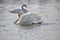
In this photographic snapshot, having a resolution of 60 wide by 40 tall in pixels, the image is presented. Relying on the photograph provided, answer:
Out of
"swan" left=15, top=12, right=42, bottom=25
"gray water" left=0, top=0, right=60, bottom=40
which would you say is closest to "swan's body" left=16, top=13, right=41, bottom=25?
"swan" left=15, top=12, right=42, bottom=25

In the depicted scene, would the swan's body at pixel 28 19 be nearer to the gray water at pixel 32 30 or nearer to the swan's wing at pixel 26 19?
the swan's wing at pixel 26 19

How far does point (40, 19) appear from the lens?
6.45 metres

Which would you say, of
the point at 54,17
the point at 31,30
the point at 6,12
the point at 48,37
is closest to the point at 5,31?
the point at 31,30

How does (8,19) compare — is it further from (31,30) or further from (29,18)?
(31,30)

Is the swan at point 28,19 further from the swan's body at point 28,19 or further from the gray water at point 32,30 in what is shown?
the gray water at point 32,30

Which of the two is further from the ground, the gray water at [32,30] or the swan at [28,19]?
the swan at [28,19]

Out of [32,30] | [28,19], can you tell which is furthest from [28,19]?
[32,30]

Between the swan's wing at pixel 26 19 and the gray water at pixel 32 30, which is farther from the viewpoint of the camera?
the swan's wing at pixel 26 19

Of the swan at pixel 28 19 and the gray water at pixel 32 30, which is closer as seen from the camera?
the gray water at pixel 32 30

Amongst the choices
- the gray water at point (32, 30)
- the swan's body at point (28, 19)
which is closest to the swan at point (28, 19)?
the swan's body at point (28, 19)

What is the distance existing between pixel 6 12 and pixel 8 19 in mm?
1226

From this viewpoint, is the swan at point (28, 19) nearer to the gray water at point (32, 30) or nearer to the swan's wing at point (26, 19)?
the swan's wing at point (26, 19)

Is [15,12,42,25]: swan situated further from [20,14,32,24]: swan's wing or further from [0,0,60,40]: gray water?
[0,0,60,40]: gray water

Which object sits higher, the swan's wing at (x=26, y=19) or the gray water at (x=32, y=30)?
the swan's wing at (x=26, y=19)
